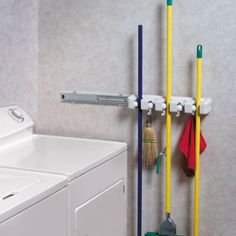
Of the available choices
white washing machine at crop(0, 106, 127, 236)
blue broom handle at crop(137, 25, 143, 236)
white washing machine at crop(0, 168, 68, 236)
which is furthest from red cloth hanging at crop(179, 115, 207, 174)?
white washing machine at crop(0, 168, 68, 236)

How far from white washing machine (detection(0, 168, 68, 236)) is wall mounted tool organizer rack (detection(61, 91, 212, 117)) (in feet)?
2.09

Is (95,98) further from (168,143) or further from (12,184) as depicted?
(12,184)

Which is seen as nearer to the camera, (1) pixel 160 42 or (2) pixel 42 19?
(1) pixel 160 42

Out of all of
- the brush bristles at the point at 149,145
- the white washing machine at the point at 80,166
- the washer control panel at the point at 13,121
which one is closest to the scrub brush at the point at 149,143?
the brush bristles at the point at 149,145

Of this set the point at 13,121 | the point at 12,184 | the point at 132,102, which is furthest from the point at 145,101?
the point at 12,184

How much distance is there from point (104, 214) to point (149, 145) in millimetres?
387

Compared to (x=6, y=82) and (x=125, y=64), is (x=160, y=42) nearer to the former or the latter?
(x=125, y=64)

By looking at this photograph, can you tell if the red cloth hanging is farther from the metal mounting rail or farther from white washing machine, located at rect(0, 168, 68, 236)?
white washing machine, located at rect(0, 168, 68, 236)

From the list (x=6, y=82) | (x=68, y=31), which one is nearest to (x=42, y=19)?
(x=68, y=31)

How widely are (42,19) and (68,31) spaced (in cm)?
16

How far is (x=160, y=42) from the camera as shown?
2.46 m

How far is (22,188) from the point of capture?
1.83 meters

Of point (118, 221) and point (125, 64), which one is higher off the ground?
point (125, 64)

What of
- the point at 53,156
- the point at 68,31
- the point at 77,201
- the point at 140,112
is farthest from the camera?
the point at 68,31
